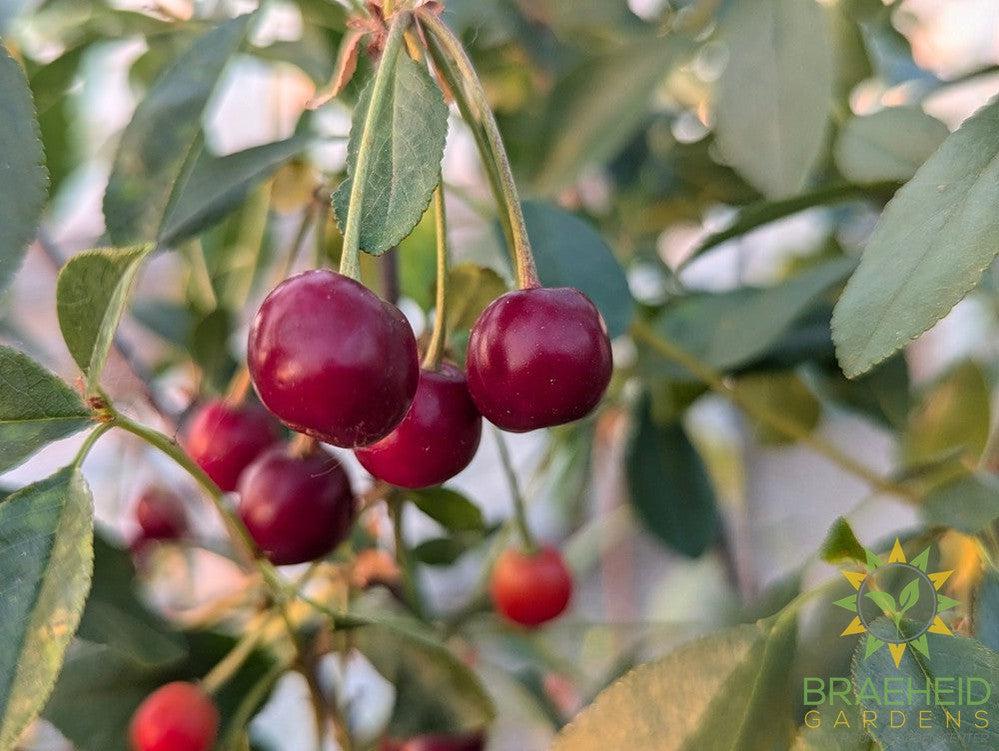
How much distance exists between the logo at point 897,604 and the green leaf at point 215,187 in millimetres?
284

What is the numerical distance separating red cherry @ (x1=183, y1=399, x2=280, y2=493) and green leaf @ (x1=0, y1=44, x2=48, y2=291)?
0.20 meters

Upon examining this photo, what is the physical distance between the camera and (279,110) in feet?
2.31

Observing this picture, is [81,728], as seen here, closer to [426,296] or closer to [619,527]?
[426,296]

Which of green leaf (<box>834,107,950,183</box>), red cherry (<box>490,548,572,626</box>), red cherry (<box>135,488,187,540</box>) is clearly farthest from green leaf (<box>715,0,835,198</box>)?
red cherry (<box>135,488,187,540</box>)

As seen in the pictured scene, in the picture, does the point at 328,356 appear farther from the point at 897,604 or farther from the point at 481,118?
the point at 897,604

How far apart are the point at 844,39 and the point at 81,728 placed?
24.9 inches

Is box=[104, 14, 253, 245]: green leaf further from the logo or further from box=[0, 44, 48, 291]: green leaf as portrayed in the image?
→ the logo

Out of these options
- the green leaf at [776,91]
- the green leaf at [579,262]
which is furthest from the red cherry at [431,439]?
the green leaf at [776,91]

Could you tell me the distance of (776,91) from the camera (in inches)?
19.8

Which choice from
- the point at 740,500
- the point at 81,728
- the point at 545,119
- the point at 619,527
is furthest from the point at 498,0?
the point at 740,500

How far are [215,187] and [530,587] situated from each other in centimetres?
32

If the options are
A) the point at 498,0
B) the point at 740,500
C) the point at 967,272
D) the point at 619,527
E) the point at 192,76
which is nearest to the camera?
the point at 967,272

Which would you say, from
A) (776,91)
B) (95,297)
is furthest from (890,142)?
(95,297)

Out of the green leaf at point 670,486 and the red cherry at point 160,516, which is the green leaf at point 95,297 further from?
the green leaf at point 670,486
